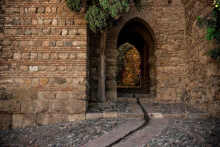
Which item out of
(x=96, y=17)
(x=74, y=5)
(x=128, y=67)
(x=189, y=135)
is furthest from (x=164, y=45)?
(x=128, y=67)

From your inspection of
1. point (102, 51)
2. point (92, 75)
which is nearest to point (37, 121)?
point (92, 75)

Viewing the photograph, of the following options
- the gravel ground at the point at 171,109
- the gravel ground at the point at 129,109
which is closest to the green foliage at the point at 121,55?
the gravel ground at the point at 171,109

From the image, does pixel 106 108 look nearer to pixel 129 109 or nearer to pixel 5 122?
pixel 129 109

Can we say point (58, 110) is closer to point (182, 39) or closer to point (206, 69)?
point (206, 69)

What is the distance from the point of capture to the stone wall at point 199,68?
4066 mm

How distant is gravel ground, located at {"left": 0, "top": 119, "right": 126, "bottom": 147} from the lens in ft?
9.77

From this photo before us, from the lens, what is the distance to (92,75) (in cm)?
563

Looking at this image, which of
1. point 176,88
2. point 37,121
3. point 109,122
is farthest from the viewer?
point 176,88

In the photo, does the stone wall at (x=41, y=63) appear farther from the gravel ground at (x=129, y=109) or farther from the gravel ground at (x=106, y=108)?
the gravel ground at (x=129, y=109)

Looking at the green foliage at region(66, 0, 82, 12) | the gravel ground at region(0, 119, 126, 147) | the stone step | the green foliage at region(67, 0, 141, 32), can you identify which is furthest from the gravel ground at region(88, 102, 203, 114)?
the green foliage at region(66, 0, 82, 12)

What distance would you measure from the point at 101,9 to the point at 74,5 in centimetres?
64

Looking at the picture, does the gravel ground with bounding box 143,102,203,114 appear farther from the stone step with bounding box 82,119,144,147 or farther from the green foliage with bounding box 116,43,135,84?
the green foliage with bounding box 116,43,135,84

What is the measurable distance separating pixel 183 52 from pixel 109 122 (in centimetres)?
387

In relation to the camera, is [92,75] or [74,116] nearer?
[74,116]
